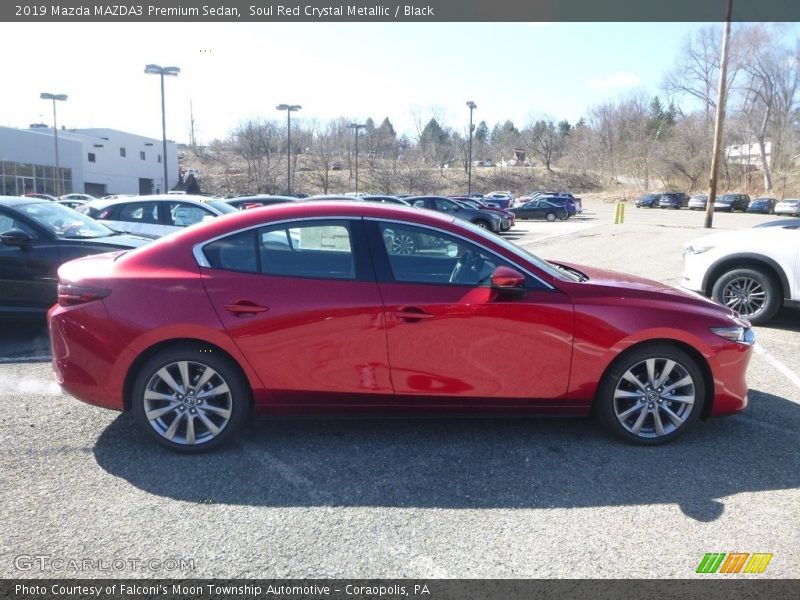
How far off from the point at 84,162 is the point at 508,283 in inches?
2518

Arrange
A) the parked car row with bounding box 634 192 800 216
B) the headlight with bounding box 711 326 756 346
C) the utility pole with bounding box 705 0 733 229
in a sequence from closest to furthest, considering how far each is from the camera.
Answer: the headlight with bounding box 711 326 756 346 < the utility pole with bounding box 705 0 733 229 < the parked car row with bounding box 634 192 800 216

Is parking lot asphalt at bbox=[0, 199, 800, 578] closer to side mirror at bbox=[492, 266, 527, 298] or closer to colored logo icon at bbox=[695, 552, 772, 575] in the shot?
colored logo icon at bbox=[695, 552, 772, 575]

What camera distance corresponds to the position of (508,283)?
3748 mm

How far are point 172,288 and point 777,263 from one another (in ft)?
22.4

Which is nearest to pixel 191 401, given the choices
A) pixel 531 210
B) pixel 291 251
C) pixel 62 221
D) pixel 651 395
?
pixel 291 251

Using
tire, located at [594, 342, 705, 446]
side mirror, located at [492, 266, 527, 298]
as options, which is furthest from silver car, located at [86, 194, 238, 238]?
tire, located at [594, 342, 705, 446]

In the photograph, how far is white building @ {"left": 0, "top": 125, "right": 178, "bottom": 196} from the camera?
47.4m

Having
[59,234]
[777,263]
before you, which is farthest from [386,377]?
[777,263]

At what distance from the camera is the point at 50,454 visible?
387cm

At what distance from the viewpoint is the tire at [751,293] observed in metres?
7.36

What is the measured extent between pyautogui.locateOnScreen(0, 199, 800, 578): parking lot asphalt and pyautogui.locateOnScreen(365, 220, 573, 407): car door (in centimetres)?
42

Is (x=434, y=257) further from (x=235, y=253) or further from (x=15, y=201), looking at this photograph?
(x=15, y=201)

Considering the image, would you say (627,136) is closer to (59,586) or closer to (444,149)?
(444,149)

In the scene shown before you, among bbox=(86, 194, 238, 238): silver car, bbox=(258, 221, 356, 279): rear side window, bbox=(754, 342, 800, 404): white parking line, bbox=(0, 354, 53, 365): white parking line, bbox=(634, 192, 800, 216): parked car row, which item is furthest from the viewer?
bbox=(634, 192, 800, 216): parked car row
